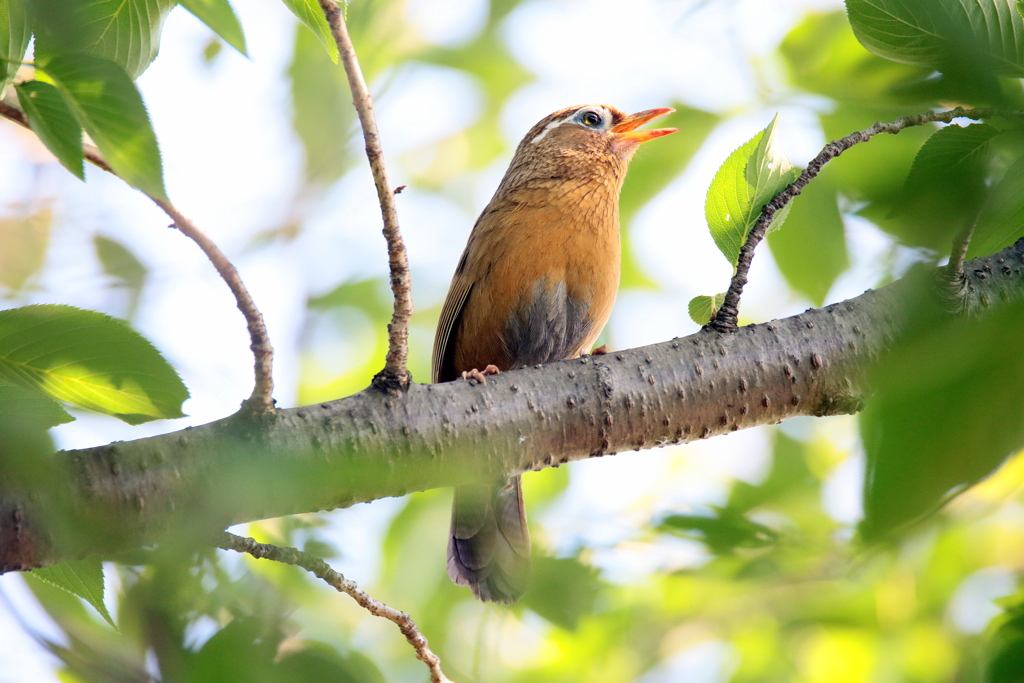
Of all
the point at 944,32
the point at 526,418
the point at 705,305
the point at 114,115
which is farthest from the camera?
the point at 705,305

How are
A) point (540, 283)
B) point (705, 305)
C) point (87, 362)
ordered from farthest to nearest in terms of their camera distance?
point (540, 283) < point (705, 305) < point (87, 362)

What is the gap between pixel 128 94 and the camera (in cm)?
123

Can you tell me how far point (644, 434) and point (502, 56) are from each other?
3.48 metres

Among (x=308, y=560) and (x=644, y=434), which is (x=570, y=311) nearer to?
(x=644, y=434)

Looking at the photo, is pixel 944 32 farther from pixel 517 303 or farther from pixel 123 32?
pixel 517 303

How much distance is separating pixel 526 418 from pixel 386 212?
0.78 meters

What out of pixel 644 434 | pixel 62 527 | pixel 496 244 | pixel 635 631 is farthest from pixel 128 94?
pixel 635 631

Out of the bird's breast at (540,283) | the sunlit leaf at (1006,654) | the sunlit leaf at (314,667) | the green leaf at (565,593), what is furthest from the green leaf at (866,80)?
the green leaf at (565,593)

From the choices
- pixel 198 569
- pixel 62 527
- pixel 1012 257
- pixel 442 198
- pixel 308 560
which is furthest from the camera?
pixel 442 198

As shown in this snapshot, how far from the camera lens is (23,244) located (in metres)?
5.48

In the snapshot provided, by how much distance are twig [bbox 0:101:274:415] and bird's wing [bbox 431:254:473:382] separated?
2102 millimetres

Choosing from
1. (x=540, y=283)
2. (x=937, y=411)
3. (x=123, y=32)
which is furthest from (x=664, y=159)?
(x=937, y=411)

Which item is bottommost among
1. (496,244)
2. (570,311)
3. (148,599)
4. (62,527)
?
(148,599)

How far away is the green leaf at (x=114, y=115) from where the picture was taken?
121cm
